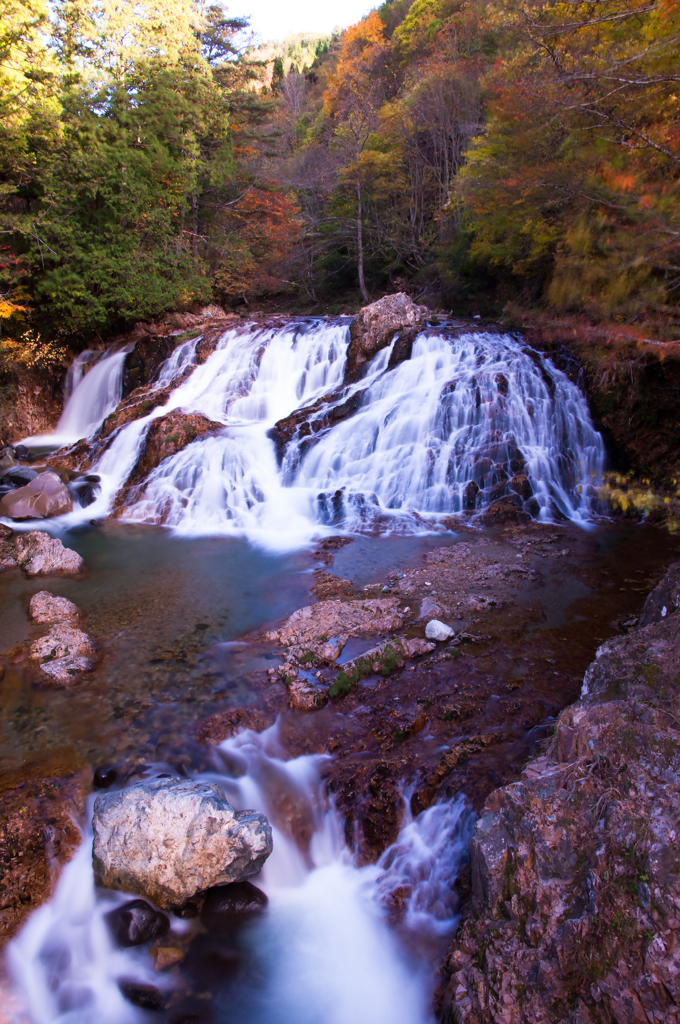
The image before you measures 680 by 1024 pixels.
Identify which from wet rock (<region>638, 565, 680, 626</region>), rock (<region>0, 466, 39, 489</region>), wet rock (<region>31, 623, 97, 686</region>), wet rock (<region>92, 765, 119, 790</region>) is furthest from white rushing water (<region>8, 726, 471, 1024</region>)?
rock (<region>0, 466, 39, 489</region>)

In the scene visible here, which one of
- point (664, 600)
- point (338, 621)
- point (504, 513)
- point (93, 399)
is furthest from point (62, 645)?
point (93, 399)

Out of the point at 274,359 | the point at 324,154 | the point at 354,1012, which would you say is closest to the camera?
the point at 354,1012

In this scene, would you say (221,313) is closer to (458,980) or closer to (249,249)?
(249,249)

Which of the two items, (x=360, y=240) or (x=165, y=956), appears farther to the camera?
(x=360, y=240)

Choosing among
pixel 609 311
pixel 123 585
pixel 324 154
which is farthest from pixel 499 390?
pixel 324 154

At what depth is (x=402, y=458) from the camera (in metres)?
10.8

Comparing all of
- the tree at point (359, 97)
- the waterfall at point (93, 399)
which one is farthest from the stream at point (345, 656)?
the tree at point (359, 97)

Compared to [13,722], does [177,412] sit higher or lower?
higher

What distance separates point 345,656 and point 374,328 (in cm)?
1006

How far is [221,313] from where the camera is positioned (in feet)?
69.9

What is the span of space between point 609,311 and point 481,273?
33.7 ft

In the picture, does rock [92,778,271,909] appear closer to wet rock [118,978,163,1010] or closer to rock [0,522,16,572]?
wet rock [118,978,163,1010]

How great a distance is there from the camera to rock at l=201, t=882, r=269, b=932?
343 centimetres

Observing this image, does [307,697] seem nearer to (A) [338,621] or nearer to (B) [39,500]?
(A) [338,621]
